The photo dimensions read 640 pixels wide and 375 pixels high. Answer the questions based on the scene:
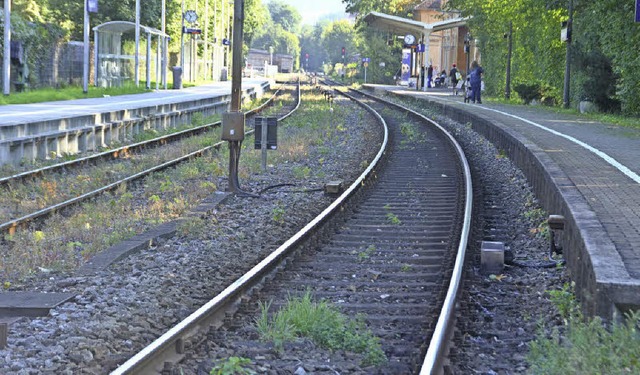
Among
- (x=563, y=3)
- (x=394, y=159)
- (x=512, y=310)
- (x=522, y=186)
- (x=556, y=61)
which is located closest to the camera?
(x=512, y=310)

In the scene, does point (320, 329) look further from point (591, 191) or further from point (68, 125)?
point (68, 125)

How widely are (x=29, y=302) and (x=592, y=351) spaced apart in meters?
4.30

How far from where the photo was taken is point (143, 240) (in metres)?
10.5

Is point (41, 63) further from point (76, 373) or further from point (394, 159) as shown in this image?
point (76, 373)

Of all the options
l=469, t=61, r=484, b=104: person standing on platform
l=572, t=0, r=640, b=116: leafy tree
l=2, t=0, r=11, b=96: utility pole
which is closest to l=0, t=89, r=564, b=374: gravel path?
l=572, t=0, r=640, b=116: leafy tree

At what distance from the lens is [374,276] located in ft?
29.7

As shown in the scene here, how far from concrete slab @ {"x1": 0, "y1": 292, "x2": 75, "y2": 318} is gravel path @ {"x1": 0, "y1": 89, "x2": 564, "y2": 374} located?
14 cm

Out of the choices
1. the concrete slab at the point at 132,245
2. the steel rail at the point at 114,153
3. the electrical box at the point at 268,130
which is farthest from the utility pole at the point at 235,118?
the steel rail at the point at 114,153

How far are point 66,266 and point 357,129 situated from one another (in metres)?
20.3

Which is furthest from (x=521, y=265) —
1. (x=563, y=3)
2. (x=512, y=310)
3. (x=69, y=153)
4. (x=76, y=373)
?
(x=563, y=3)

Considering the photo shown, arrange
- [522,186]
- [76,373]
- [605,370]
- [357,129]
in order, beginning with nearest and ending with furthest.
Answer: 1. [605,370]
2. [76,373]
3. [522,186]
4. [357,129]

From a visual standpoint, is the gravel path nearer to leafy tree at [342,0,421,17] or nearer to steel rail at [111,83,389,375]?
steel rail at [111,83,389,375]

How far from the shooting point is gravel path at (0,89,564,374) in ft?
21.1

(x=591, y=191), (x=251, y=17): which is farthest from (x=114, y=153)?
(x=251, y=17)
